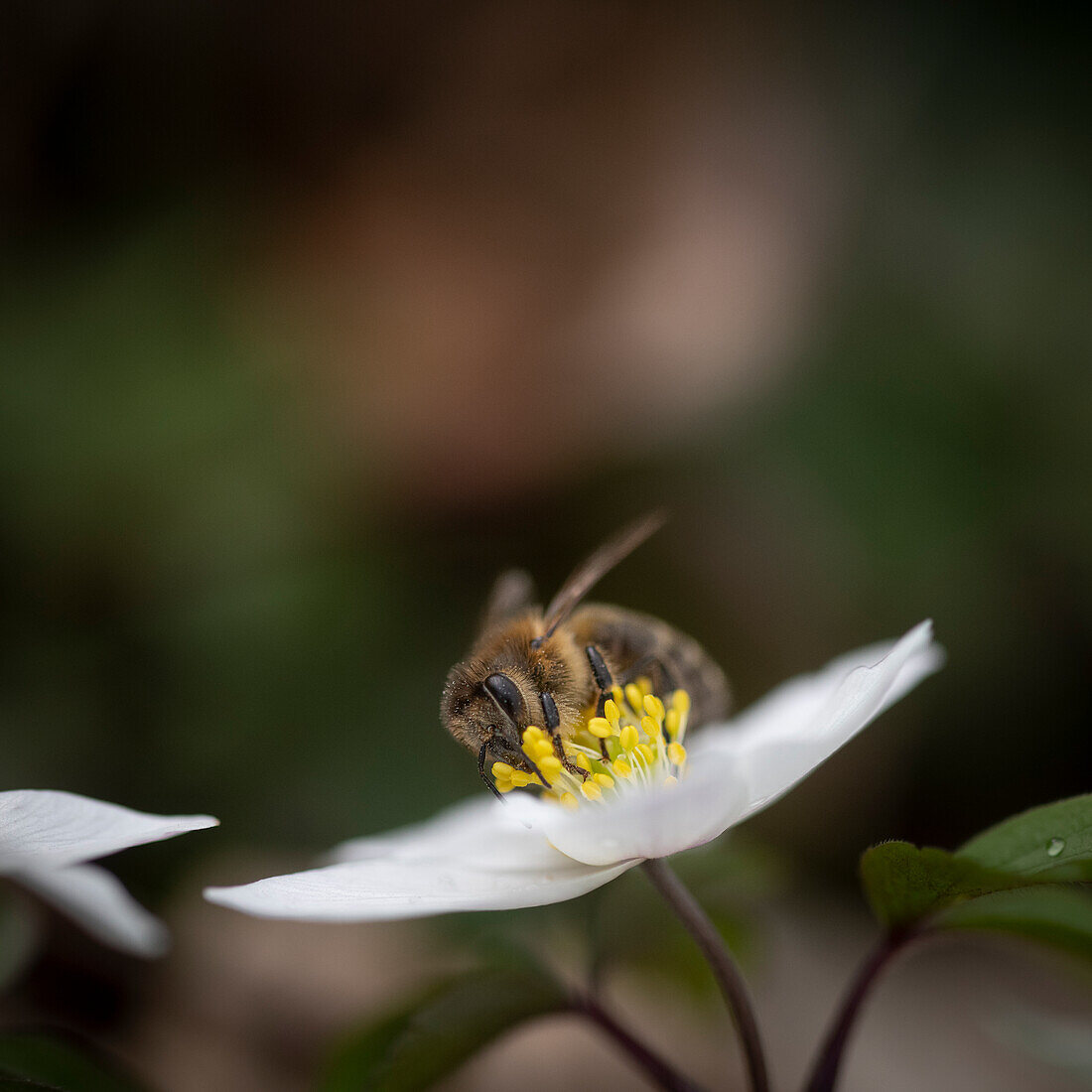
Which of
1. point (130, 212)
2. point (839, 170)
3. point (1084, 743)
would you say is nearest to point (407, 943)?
point (1084, 743)

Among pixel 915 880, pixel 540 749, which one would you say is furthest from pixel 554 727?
pixel 915 880

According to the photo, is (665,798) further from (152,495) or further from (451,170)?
(451,170)

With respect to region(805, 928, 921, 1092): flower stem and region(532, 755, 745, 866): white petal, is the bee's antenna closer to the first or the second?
region(532, 755, 745, 866): white petal

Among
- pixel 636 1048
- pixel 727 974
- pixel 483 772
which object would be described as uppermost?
pixel 483 772

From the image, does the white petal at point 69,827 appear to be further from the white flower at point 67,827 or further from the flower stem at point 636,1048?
the flower stem at point 636,1048

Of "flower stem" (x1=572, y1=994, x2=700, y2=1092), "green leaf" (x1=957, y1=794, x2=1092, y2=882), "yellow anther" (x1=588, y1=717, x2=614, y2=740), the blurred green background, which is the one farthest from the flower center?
the blurred green background

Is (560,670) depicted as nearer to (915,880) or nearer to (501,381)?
(915,880)
